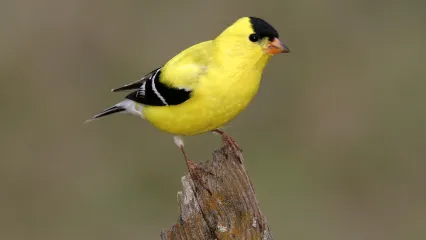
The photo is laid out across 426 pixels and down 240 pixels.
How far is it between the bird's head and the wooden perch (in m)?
0.61

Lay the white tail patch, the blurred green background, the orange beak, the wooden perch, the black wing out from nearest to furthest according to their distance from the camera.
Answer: the wooden perch < the orange beak < the black wing < the white tail patch < the blurred green background

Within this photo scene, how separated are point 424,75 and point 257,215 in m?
5.78

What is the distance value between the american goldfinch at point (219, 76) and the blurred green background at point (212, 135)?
2.90 m

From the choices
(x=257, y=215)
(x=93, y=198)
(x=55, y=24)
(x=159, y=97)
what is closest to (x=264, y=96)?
(x=93, y=198)

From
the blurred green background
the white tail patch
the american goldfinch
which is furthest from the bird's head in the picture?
the blurred green background

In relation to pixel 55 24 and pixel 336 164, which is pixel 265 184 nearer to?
pixel 336 164

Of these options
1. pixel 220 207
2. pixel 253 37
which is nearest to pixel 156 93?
pixel 253 37

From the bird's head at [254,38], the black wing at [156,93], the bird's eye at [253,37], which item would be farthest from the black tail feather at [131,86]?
the bird's eye at [253,37]

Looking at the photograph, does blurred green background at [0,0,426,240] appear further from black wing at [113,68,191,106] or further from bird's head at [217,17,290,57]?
bird's head at [217,17,290,57]

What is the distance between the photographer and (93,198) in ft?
22.4

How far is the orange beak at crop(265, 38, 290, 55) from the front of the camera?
3.23 meters

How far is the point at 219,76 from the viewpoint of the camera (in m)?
3.29

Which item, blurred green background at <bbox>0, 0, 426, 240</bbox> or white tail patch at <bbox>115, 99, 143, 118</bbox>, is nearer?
white tail patch at <bbox>115, 99, 143, 118</bbox>

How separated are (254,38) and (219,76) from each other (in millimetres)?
220
